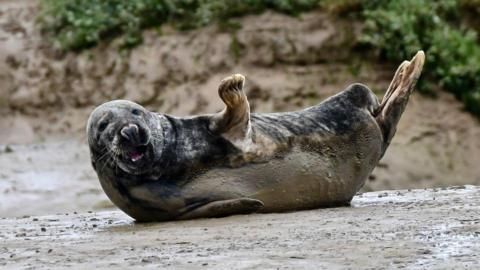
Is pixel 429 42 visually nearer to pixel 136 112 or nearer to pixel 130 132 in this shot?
pixel 136 112

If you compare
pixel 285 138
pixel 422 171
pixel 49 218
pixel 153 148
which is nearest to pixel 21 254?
pixel 153 148

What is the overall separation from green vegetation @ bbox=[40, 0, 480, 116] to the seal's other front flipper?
724cm

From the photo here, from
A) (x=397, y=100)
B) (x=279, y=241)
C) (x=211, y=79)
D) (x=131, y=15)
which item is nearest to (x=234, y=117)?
(x=397, y=100)

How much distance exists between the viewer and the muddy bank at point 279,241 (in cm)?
494

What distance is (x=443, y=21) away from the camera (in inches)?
569

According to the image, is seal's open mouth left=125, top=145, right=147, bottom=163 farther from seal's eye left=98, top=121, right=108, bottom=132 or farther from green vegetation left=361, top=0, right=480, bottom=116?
green vegetation left=361, top=0, right=480, bottom=116

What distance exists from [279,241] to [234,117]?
143 centimetres

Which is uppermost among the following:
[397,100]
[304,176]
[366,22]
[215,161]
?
[366,22]

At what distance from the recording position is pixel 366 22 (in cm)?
1398

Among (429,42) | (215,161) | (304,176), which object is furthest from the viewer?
(429,42)

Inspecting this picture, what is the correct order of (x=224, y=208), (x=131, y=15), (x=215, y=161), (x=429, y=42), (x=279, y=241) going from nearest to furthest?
(x=279, y=241) < (x=224, y=208) < (x=215, y=161) < (x=429, y=42) < (x=131, y=15)

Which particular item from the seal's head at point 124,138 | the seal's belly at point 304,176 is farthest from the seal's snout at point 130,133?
the seal's belly at point 304,176

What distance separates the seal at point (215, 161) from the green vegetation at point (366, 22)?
6.89 m

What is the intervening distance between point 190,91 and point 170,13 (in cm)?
110
